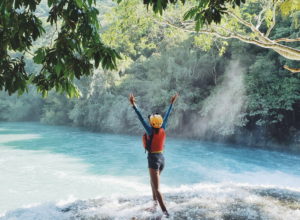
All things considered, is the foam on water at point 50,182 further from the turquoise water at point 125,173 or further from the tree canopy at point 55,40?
the tree canopy at point 55,40

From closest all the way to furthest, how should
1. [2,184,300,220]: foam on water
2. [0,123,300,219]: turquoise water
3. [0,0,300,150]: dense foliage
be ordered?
[2,184,300,220]: foam on water
[0,123,300,219]: turquoise water
[0,0,300,150]: dense foliage

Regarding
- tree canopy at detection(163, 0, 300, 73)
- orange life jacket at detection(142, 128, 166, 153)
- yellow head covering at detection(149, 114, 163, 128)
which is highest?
tree canopy at detection(163, 0, 300, 73)

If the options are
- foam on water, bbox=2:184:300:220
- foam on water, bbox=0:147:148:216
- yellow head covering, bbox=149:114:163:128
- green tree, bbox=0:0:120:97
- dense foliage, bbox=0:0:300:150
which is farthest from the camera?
dense foliage, bbox=0:0:300:150

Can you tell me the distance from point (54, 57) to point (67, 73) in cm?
16

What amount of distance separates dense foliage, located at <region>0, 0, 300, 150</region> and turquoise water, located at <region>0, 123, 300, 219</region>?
6.07 ft

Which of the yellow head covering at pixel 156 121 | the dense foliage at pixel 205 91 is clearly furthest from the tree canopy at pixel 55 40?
the dense foliage at pixel 205 91

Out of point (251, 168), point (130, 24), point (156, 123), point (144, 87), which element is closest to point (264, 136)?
point (251, 168)

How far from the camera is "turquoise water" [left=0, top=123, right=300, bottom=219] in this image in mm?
6703

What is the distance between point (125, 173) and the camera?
1384 centimetres

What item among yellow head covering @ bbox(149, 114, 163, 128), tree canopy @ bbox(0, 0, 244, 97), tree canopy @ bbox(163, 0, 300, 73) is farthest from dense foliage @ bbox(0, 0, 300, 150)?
tree canopy @ bbox(0, 0, 244, 97)

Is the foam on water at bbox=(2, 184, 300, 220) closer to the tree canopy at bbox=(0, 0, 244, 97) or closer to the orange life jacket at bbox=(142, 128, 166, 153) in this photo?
the orange life jacket at bbox=(142, 128, 166, 153)

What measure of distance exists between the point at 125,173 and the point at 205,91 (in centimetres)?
1188

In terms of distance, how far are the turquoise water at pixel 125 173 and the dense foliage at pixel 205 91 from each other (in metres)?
1.85

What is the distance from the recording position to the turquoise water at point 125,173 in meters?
6.70
